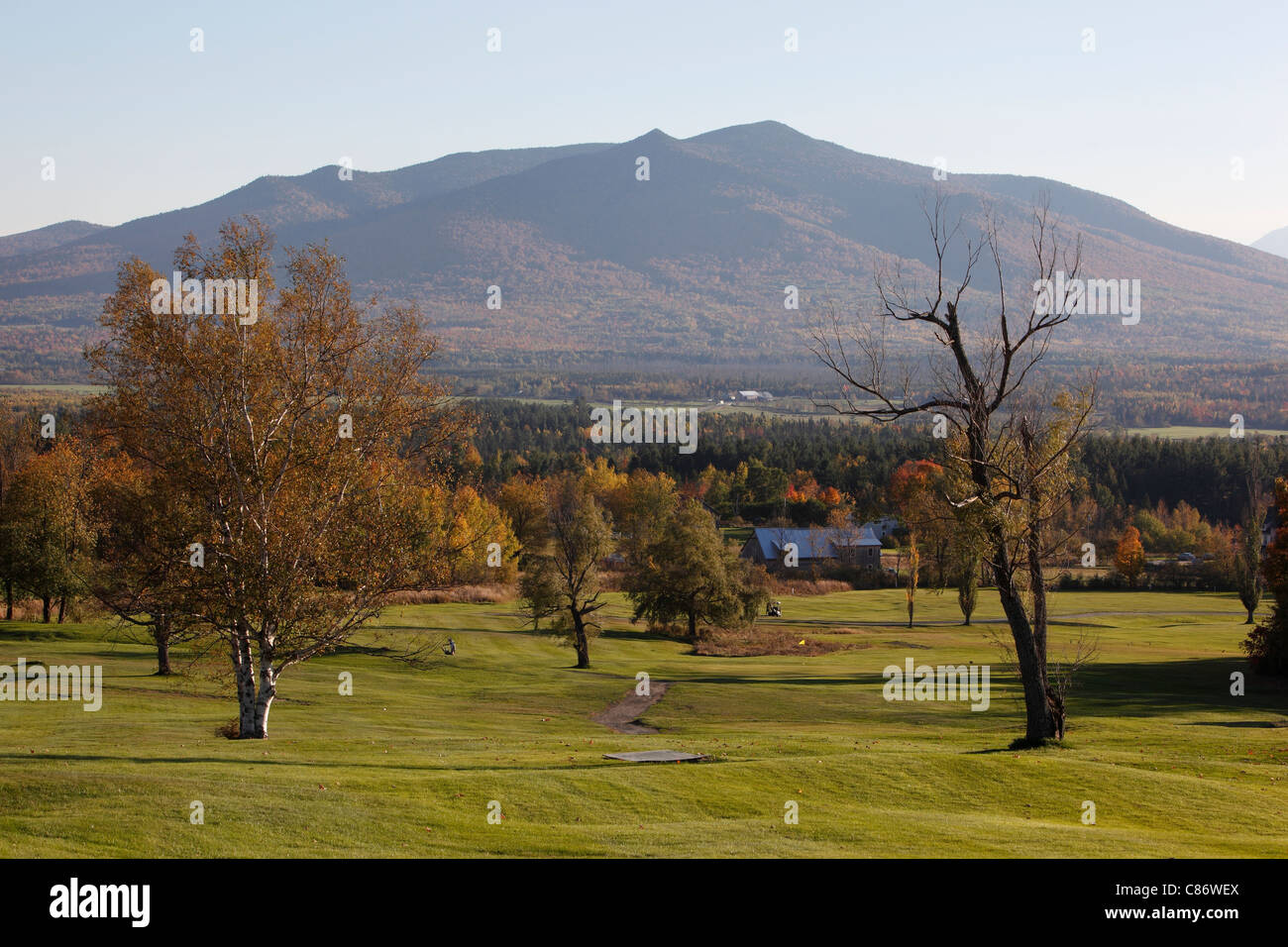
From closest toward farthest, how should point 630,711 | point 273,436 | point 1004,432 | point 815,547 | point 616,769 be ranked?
point 616,769, point 1004,432, point 273,436, point 630,711, point 815,547

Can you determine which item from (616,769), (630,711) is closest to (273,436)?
(616,769)

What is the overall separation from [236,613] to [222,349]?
6575 mm

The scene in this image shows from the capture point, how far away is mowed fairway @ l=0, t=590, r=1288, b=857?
1614 centimetres

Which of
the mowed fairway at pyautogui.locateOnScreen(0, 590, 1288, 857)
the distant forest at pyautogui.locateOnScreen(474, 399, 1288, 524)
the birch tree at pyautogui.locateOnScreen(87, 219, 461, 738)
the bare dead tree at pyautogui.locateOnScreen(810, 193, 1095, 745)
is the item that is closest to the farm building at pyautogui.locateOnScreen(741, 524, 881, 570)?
the distant forest at pyautogui.locateOnScreen(474, 399, 1288, 524)

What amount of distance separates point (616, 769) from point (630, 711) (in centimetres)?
1786

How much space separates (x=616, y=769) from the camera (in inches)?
904

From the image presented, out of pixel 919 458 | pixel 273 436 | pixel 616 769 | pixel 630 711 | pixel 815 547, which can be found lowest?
pixel 815 547

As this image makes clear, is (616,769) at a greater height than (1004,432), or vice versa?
(1004,432)

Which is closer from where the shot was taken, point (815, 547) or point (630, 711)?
point (630, 711)

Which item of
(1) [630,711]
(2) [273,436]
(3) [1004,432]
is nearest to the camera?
(3) [1004,432]

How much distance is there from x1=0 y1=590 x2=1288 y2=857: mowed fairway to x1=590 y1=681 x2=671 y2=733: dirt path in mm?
800

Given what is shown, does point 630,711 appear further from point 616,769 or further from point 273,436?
point 273,436
